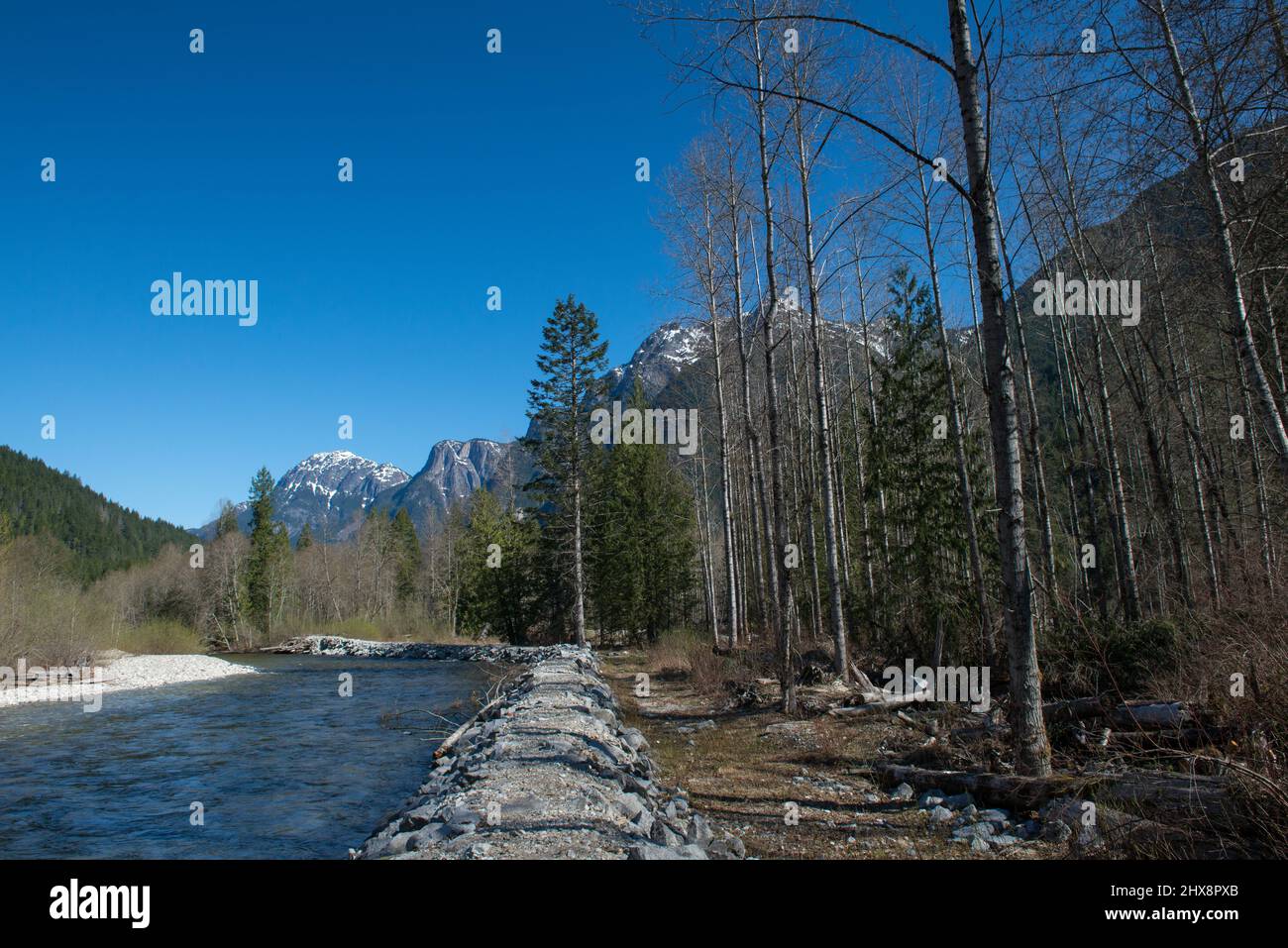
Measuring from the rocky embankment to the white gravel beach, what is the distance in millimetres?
20280

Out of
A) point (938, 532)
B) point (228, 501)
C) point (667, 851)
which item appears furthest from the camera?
point (228, 501)

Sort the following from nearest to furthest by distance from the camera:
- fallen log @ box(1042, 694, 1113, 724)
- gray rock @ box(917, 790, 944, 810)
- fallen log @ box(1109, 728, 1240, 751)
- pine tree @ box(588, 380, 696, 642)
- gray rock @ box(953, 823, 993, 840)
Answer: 1. gray rock @ box(953, 823, 993, 840)
2. fallen log @ box(1109, 728, 1240, 751)
3. gray rock @ box(917, 790, 944, 810)
4. fallen log @ box(1042, 694, 1113, 724)
5. pine tree @ box(588, 380, 696, 642)

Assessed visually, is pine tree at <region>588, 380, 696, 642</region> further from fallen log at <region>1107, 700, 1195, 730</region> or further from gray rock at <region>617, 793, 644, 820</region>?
gray rock at <region>617, 793, 644, 820</region>

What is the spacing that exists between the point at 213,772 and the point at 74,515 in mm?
141545

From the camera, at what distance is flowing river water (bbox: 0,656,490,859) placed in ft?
26.1

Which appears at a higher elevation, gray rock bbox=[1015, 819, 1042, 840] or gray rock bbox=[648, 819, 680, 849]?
gray rock bbox=[648, 819, 680, 849]

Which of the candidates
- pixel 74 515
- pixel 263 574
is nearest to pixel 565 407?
pixel 263 574

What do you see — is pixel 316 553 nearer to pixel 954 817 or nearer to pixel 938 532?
pixel 938 532

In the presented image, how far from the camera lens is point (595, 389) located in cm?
3100

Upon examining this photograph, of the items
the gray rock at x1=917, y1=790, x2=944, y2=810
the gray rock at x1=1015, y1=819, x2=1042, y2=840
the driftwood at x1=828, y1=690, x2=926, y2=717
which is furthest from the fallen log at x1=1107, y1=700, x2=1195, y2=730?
the driftwood at x1=828, y1=690, x2=926, y2=717

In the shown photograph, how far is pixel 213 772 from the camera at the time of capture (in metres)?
11.6

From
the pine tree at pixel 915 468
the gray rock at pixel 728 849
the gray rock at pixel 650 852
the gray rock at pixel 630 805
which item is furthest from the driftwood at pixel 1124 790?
the pine tree at pixel 915 468
